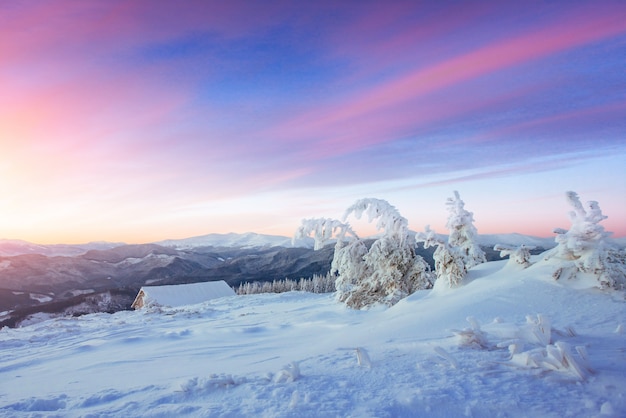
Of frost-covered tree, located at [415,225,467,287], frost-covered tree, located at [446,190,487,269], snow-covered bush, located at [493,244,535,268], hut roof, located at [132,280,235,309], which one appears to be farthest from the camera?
hut roof, located at [132,280,235,309]

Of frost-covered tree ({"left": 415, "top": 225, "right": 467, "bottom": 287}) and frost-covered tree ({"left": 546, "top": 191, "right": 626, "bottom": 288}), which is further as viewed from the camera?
frost-covered tree ({"left": 415, "top": 225, "right": 467, "bottom": 287})

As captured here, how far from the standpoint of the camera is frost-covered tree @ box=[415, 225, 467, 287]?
43.9 feet

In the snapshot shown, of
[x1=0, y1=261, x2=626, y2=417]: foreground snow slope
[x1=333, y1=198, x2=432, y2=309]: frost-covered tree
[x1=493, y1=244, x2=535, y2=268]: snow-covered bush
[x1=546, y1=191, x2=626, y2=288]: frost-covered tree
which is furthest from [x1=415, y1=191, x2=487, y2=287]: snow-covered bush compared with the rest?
[x1=546, y1=191, x2=626, y2=288]: frost-covered tree

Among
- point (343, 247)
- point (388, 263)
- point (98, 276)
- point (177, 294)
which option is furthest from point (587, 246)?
point (98, 276)

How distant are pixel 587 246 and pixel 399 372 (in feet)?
23.5

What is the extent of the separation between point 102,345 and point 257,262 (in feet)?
623

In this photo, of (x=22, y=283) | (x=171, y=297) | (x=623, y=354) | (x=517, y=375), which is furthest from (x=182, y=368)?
(x=22, y=283)

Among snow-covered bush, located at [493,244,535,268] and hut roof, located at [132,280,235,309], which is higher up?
snow-covered bush, located at [493,244,535,268]

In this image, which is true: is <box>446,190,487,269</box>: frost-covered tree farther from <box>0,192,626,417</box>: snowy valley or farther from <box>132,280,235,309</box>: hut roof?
<box>132,280,235,309</box>: hut roof

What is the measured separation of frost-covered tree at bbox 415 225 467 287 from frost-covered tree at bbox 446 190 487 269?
348cm

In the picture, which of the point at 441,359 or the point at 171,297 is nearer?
the point at 441,359

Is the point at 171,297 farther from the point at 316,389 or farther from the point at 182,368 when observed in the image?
the point at 316,389

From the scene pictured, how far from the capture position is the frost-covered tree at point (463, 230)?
17.5 meters

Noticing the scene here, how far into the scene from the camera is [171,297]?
45.7 metres
